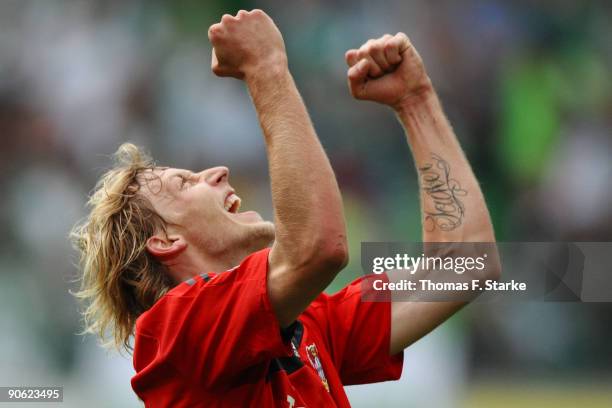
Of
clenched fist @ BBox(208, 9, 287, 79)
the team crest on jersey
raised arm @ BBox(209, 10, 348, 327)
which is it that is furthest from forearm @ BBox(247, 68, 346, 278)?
the team crest on jersey

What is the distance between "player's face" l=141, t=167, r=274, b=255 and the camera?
3.45 m

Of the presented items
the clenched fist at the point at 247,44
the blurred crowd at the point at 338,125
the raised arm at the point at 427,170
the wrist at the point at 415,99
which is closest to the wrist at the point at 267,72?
the clenched fist at the point at 247,44

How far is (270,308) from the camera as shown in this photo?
2641mm

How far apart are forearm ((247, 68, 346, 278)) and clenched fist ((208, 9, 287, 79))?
12 centimetres

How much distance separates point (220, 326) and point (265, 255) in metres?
0.24

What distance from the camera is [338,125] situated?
8234 mm

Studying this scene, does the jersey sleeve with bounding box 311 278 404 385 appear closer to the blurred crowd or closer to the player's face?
the player's face

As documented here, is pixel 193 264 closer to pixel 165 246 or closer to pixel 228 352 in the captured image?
pixel 165 246

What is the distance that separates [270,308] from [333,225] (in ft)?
0.97

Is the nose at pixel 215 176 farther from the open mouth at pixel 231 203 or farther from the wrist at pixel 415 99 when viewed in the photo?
the wrist at pixel 415 99

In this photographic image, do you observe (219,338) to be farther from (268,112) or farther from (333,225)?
(268,112)

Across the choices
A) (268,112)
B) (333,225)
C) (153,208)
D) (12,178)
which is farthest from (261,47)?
(12,178)

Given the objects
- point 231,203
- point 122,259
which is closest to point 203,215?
point 231,203

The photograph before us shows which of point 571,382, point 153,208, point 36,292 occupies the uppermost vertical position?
point 153,208
